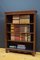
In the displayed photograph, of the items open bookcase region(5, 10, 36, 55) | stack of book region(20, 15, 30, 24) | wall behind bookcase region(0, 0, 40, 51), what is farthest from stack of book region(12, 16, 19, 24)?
wall behind bookcase region(0, 0, 40, 51)

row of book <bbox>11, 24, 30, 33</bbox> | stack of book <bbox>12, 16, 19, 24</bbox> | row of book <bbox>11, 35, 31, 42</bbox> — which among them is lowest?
row of book <bbox>11, 35, 31, 42</bbox>

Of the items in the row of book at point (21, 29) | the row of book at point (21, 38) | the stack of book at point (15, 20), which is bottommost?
the row of book at point (21, 38)

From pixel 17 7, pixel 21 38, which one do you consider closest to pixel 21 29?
pixel 21 38

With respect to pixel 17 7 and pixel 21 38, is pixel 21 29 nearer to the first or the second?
pixel 21 38

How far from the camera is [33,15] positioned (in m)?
3.03

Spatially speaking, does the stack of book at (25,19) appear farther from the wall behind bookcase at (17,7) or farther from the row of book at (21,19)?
the wall behind bookcase at (17,7)

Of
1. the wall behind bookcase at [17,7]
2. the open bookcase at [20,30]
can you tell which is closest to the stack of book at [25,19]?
the open bookcase at [20,30]

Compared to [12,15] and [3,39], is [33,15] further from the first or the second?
[3,39]

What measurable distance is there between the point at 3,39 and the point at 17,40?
0.53 m

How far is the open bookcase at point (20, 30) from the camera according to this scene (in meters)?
3.06

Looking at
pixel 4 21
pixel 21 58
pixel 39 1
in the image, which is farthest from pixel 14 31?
pixel 39 1

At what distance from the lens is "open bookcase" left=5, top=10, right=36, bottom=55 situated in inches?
120

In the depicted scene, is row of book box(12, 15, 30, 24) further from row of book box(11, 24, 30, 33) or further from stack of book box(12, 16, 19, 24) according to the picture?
row of book box(11, 24, 30, 33)

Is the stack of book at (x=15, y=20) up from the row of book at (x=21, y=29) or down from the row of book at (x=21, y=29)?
up
